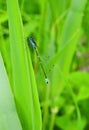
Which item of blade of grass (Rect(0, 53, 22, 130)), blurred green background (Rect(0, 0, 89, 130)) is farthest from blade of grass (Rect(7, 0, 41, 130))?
blurred green background (Rect(0, 0, 89, 130))

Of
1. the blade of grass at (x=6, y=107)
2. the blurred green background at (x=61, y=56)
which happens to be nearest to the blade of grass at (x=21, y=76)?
the blade of grass at (x=6, y=107)

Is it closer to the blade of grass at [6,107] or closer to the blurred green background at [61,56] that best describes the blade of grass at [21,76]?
the blade of grass at [6,107]

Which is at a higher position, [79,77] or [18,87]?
[18,87]

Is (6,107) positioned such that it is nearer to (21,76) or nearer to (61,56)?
(21,76)

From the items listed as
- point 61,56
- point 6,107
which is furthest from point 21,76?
point 61,56

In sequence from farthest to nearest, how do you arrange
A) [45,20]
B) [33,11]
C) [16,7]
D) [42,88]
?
1. [33,11]
2. [45,20]
3. [42,88]
4. [16,7]

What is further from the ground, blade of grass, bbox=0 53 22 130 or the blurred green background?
blade of grass, bbox=0 53 22 130

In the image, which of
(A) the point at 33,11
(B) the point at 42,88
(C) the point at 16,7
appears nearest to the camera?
(C) the point at 16,7

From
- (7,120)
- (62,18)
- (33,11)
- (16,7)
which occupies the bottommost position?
(33,11)

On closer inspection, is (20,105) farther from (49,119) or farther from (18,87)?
(49,119)

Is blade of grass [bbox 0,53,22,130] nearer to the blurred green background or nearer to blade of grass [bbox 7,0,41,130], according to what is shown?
blade of grass [bbox 7,0,41,130]

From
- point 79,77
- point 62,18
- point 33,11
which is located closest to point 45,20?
point 62,18
